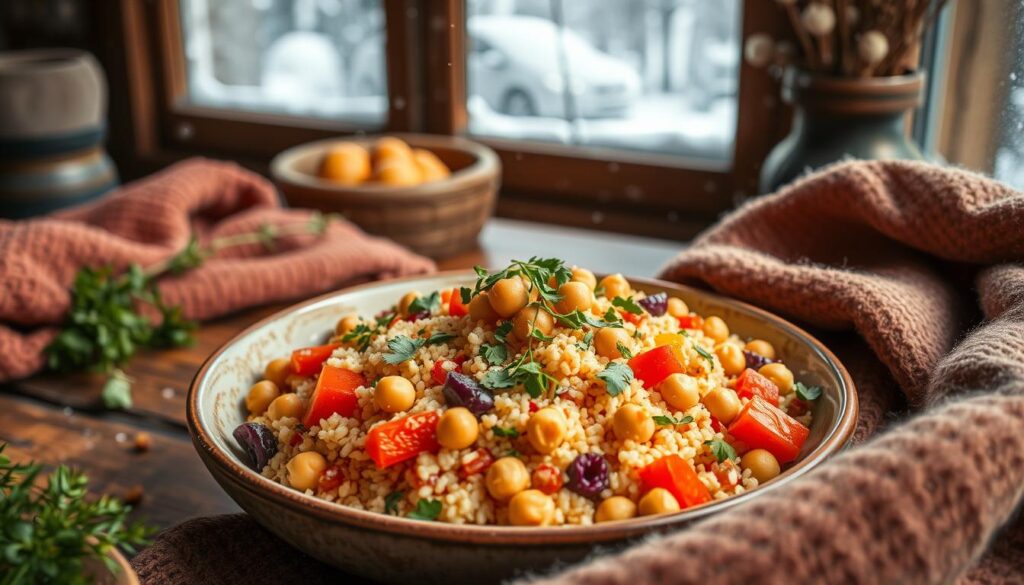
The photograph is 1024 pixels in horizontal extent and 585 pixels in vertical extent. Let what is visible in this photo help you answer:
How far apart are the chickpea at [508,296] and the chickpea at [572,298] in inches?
1.2

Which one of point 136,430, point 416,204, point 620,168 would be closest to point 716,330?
point 136,430

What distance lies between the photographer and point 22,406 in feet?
4.26

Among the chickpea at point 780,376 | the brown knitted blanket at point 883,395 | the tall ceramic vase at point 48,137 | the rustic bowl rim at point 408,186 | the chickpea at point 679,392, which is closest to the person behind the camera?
the brown knitted blanket at point 883,395

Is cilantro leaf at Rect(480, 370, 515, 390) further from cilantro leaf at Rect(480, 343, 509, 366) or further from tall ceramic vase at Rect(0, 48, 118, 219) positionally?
tall ceramic vase at Rect(0, 48, 118, 219)

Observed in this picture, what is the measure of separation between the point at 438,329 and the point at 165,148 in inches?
84.0

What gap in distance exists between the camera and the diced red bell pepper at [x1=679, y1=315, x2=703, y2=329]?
3.25 ft

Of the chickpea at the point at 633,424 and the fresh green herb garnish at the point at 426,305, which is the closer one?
the chickpea at the point at 633,424

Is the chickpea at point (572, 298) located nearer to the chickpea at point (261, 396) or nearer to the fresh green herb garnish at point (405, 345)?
the fresh green herb garnish at point (405, 345)

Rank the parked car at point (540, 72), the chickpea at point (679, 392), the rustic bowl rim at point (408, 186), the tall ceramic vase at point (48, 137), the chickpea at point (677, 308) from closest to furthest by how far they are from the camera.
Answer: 1. the chickpea at point (679, 392)
2. the chickpea at point (677, 308)
3. the rustic bowl rim at point (408, 186)
4. the tall ceramic vase at point (48, 137)
5. the parked car at point (540, 72)

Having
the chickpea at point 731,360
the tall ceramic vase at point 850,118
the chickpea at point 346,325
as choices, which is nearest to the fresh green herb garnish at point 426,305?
the chickpea at point 346,325

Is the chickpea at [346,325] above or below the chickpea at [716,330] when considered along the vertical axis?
below

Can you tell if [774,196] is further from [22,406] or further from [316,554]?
[22,406]

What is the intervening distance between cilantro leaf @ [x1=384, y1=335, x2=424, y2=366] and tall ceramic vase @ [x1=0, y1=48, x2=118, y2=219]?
135cm

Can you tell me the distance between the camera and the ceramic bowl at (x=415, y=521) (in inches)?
26.3
